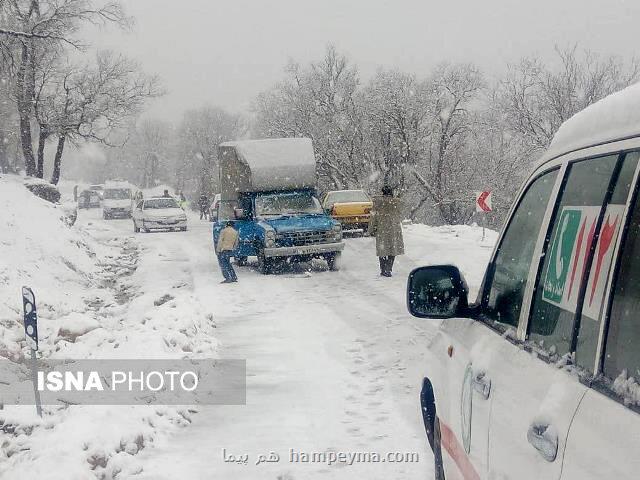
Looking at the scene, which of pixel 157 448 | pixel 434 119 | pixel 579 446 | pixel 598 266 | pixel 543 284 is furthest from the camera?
pixel 434 119

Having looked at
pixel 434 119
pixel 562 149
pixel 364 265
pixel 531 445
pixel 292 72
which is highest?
pixel 292 72

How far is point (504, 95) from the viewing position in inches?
1825

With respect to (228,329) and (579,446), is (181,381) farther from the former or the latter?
(579,446)

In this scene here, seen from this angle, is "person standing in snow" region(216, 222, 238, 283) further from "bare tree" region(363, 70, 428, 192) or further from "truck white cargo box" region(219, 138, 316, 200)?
"bare tree" region(363, 70, 428, 192)

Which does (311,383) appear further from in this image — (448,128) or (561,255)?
(448,128)

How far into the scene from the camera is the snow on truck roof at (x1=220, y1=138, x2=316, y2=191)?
693 inches

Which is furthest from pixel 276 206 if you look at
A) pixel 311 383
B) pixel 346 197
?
pixel 346 197

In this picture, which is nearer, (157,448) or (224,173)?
(157,448)

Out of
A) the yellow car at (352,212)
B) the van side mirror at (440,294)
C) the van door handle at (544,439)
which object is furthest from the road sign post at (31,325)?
the yellow car at (352,212)

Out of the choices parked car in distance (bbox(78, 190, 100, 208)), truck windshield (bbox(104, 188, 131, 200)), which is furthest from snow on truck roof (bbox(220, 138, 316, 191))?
parked car in distance (bbox(78, 190, 100, 208))

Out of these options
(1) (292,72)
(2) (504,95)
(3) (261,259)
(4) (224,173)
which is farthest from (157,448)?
(1) (292,72)

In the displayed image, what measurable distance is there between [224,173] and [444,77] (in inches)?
1433

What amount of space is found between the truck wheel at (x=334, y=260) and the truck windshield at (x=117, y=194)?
120 feet

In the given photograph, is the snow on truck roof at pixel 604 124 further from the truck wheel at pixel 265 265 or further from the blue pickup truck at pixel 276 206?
the truck wheel at pixel 265 265
